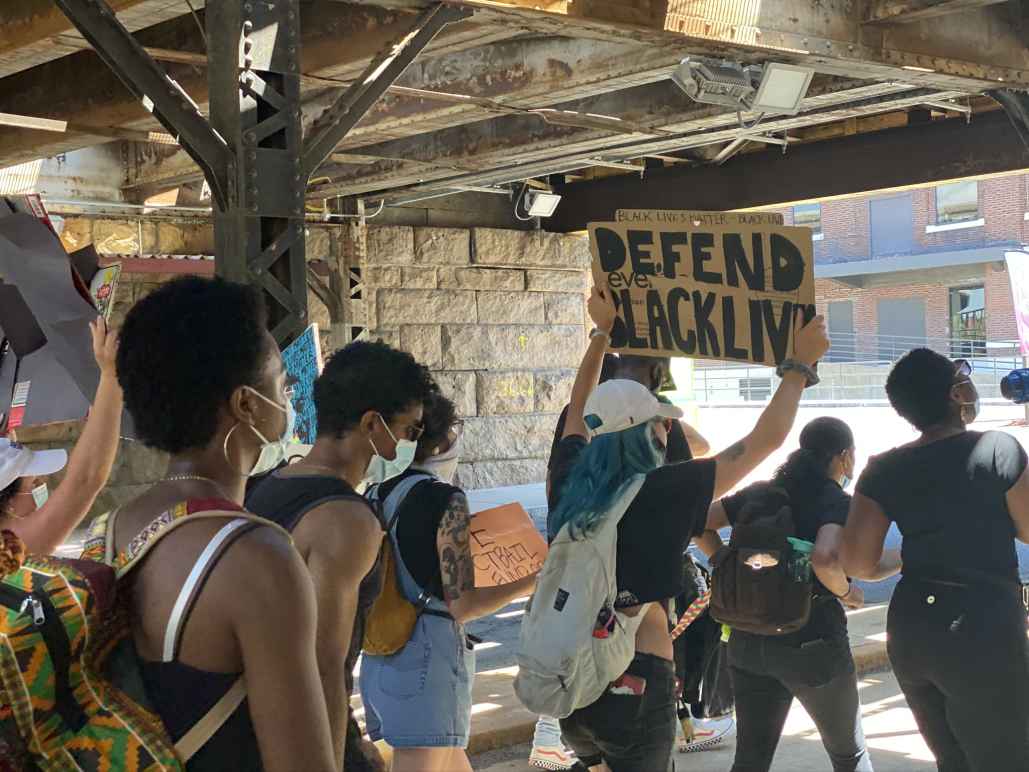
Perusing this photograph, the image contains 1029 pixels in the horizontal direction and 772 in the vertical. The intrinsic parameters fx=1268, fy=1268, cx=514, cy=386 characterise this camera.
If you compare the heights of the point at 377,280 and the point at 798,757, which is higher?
the point at 377,280

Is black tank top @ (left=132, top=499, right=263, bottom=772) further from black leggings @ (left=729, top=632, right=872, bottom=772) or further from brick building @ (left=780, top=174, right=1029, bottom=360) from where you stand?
brick building @ (left=780, top=174, right=1029, bottom=360)

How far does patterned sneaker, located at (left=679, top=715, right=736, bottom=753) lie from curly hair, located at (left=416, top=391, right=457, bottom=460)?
2889 millimetres

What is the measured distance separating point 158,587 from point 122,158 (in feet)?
31.8

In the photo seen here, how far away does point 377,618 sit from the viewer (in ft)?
13.0

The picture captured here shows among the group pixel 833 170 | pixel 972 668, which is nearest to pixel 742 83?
pixel 833 170

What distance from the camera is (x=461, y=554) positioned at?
12.8ft

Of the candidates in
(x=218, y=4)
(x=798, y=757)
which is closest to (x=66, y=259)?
(x=218, y=4)

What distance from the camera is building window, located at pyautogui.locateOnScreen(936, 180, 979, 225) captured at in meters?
40.2

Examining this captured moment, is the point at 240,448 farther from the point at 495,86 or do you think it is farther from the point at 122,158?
the point at 122,158

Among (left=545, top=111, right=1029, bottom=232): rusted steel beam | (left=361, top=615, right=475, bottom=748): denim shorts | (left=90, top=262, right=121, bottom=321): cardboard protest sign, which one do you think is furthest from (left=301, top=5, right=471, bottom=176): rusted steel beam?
(left=545, top=111, right=1029, bottom=232): rusted steel beam

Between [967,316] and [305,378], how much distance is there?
39789 millimetres

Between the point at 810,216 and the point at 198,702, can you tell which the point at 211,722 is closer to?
the point at 198,702

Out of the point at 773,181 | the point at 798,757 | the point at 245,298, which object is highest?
the point at 773,181

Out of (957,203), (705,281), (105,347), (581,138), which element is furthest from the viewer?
(957,203)
